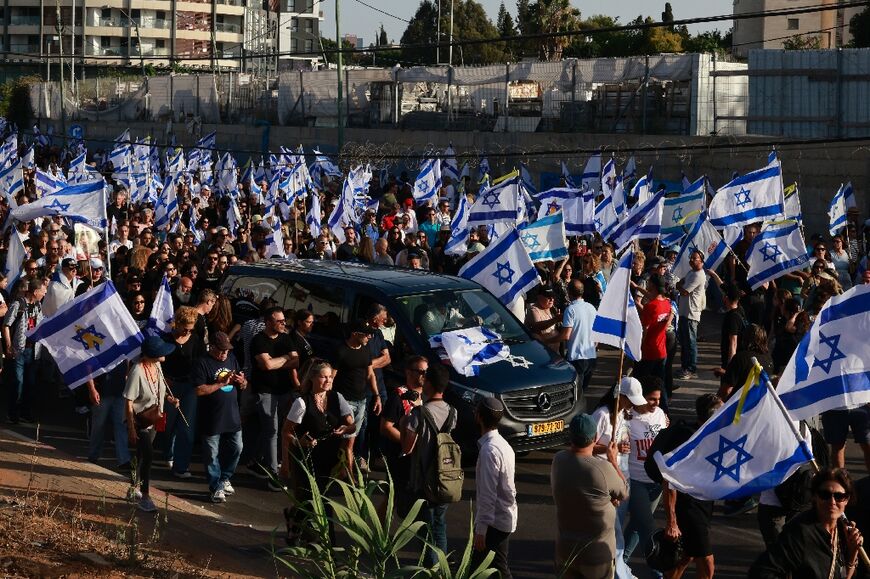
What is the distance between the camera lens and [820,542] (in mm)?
6035

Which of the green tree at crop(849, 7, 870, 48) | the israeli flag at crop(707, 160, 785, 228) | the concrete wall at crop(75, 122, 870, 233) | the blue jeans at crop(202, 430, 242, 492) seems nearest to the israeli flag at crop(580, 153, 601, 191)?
the concrete wall at crop(75, 122, 870, 233)

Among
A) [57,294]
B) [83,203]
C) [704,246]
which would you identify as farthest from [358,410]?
[83,203]

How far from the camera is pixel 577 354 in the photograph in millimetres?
13484

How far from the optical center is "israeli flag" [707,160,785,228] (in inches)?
642

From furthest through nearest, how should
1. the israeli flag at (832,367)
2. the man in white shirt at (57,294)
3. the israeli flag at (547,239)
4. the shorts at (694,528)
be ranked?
1. the israeli flag at (547,239)
2. the man in white shirt at (57,294)
3. the shorts at (694,528)
4. the israeli flag at (832,367)

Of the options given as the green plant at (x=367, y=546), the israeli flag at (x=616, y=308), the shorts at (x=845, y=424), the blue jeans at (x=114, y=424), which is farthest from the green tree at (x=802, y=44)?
the green plant at (x=367, y=546)

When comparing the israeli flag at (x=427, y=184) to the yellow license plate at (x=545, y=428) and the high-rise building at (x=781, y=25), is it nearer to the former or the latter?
the yellow license plate at (x=545, y=428)

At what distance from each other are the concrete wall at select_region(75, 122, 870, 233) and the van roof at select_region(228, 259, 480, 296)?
17.3ft

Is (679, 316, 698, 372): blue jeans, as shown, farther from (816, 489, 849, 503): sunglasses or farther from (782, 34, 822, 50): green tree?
(782, 34, 822, 50): green tree

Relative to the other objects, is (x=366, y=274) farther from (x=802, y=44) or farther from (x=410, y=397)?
(x=802, y=44)

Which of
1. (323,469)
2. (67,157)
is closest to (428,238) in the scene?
(323,469)

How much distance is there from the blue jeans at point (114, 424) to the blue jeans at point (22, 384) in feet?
6.54

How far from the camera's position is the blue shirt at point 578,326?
13.4 meters

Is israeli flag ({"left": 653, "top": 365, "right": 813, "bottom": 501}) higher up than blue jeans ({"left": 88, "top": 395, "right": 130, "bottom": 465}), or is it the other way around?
israeli flag ({"left": 653, "top": 365, "right": 813, "bottom": 501})
